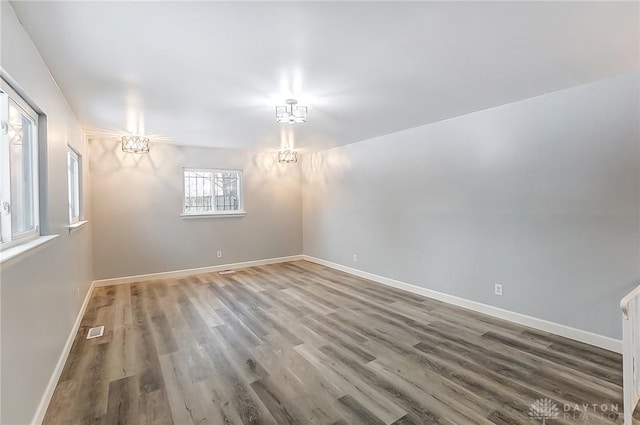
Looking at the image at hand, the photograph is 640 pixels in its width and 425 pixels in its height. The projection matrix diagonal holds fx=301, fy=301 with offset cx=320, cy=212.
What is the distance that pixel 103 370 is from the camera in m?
2.42

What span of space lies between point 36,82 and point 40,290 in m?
1.37

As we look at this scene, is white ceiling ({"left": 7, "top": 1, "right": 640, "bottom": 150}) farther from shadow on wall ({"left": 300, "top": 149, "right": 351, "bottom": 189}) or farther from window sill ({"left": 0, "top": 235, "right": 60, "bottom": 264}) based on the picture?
shadow on wall ({"left": 300, "top": 149, "right": 351, "bottom": 189})

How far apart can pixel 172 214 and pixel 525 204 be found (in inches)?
207

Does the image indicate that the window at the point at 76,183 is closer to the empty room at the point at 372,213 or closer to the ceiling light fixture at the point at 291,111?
the empty room at the point at 372,213

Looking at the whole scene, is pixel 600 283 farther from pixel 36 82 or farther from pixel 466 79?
pixel 36 82

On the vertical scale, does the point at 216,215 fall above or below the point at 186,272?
above

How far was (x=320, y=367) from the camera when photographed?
7.97 ft

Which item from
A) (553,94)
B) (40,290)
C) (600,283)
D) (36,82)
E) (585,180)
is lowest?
(600,283)

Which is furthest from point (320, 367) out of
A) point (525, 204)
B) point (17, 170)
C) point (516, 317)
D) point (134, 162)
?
point (134, 162)

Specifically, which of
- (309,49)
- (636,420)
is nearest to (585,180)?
(636,420)

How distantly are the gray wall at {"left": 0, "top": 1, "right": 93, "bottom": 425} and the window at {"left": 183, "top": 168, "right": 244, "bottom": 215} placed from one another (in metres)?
2.53

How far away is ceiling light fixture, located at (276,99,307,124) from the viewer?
3010 mm

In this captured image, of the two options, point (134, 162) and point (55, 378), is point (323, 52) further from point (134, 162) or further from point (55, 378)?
point (134, 162)

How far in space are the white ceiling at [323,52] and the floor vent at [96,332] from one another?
2363 millimetres
